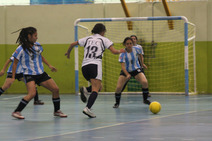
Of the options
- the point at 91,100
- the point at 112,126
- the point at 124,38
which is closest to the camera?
the point at 112,126

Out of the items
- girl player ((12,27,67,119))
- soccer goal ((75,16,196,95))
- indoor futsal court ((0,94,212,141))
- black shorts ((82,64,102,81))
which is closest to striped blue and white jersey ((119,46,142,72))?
indoor futsal court ((0,94,212,141))

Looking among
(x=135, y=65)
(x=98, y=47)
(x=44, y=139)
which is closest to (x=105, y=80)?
(x=135, y=65)

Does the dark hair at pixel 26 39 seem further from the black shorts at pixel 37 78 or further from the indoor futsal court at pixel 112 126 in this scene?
the indoor futsal court at pixel 112 126

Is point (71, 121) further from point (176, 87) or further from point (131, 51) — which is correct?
point (176, 87)

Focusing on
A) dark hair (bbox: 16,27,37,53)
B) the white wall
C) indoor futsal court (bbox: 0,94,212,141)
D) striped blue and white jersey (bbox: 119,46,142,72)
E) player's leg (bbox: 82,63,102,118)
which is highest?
the white wall

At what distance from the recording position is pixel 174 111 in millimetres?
9641

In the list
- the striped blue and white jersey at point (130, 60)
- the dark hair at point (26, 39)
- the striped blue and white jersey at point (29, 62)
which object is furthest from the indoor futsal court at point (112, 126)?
the striped blue and white jersey at point (130, 60)

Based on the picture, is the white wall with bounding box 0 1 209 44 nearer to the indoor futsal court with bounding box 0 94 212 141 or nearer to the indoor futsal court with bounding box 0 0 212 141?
the indoor futsal court with bounding box 0 0 212 141

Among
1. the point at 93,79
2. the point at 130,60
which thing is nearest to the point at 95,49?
the point at 93,79

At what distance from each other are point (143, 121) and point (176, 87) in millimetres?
8701

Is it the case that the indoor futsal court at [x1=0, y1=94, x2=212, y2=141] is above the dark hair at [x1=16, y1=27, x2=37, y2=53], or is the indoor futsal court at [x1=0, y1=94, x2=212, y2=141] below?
below

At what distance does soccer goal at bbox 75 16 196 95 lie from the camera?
1605cm

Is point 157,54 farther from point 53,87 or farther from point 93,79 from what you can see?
point 53,87

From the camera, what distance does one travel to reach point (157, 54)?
1648cm
